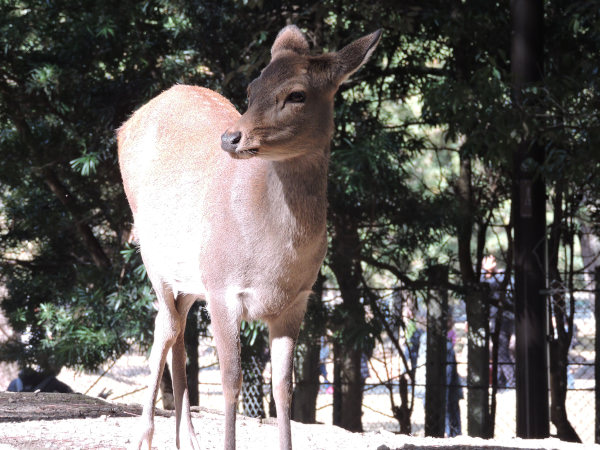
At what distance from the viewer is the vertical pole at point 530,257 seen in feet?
19.2

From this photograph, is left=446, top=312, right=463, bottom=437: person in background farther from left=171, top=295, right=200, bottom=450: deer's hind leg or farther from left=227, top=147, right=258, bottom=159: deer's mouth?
left=227, top=147, right=258, bottom=159: deer's mouth

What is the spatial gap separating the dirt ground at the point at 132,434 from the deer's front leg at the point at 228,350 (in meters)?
0.97

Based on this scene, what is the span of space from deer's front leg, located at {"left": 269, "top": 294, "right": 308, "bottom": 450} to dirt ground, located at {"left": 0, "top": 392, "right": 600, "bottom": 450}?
3.06ft

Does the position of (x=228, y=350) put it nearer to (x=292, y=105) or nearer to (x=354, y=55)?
(x=292, y=105)

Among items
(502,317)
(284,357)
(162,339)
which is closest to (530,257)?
(502,317)

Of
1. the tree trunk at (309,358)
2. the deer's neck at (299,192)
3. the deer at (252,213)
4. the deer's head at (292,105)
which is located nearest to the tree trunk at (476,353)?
the tree trunk at (309,358)

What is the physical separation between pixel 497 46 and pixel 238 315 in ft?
14.7

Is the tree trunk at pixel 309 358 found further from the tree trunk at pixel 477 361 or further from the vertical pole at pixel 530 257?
the vertical pole at pixel 530 257

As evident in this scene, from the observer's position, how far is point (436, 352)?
25.0 feet

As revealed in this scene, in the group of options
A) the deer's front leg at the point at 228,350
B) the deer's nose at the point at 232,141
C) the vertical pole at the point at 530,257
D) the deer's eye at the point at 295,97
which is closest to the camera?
the deer's nose at the point at 232,141

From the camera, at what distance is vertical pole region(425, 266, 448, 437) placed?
758 centimetres

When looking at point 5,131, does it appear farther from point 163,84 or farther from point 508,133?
point 508,133

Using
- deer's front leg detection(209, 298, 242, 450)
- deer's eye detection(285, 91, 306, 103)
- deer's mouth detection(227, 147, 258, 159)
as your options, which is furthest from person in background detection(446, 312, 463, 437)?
deer's mouth detection(227, 147, 258, 159)

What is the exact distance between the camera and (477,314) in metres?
7.49
